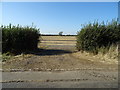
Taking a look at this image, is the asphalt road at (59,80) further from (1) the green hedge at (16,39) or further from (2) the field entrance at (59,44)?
(2) the field entrance at (59,44)

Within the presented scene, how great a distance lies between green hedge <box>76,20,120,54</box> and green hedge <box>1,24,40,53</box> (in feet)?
16.1

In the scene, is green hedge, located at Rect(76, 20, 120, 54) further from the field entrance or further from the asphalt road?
the asphalt road

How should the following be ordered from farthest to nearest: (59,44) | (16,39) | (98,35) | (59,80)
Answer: (59,44) < (16,39) < (98,35) < (59,80)

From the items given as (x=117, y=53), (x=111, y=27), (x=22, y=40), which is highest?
(x=111, y=27)

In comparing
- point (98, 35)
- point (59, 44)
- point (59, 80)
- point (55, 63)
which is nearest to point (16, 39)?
point (55, 63)

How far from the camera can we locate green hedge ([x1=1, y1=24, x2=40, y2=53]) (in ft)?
46.7

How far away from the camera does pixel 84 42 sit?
13.9m

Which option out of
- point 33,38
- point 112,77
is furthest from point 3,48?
point 112,77

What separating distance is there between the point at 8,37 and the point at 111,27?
8730 mm

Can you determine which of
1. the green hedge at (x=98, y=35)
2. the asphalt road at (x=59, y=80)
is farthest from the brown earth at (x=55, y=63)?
the green hedge at (x=98, y=35)

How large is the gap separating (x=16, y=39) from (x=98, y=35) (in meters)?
6.87

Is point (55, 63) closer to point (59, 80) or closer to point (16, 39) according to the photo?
point (59, 80)

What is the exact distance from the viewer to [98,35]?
13.2 m

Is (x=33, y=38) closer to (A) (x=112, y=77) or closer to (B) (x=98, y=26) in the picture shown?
(B) (x=98, y=26)
